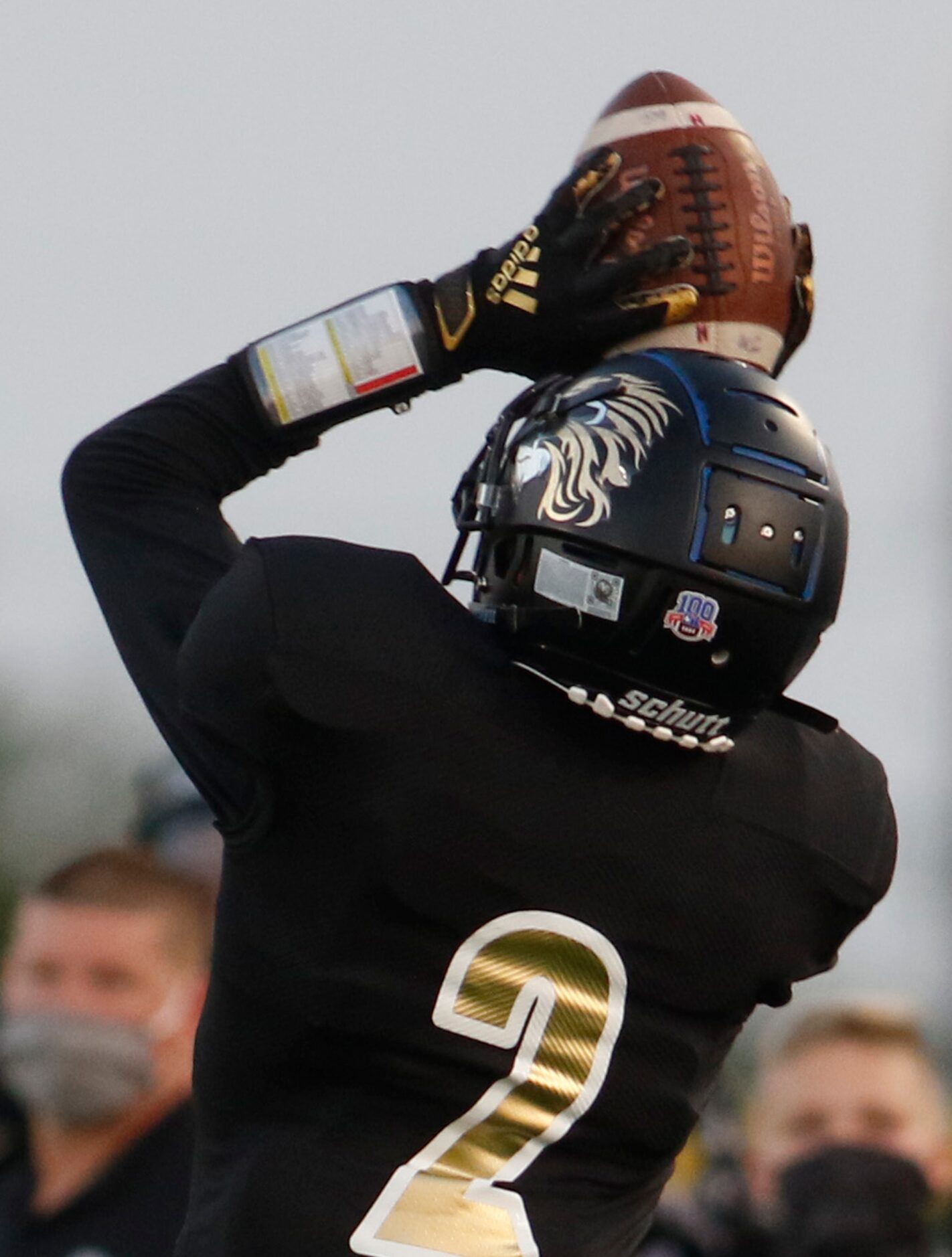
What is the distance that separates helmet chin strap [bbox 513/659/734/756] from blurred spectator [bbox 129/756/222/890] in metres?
2.05

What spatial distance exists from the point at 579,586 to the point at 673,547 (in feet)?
0.37

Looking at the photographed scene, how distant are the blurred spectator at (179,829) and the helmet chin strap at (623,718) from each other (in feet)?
6.74

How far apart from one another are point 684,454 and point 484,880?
514 mm

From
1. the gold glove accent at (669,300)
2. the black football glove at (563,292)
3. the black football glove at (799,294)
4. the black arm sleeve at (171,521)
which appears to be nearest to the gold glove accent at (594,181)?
the black football glove at (563,292)

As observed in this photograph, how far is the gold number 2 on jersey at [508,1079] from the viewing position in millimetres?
2482

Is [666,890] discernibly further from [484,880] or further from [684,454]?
[684,454]

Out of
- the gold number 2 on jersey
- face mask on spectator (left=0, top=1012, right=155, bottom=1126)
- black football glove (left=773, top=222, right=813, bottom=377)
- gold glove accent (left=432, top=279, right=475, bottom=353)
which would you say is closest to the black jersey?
A: the gold number 2 on jersey

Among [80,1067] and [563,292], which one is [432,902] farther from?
[80,1067]

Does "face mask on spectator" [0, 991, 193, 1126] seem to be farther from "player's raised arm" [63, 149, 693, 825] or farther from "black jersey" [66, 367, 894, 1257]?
"player's raised arm" [63, 149, 693, 825]

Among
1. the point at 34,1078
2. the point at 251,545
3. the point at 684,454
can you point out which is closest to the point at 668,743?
the point at 684,454

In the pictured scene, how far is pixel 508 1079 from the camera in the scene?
2.52 m

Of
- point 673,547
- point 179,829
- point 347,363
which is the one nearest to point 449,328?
point 347,363

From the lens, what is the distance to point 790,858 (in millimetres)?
2594

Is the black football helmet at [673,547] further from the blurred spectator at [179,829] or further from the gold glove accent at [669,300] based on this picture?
the blurred spectator at [179,829]
